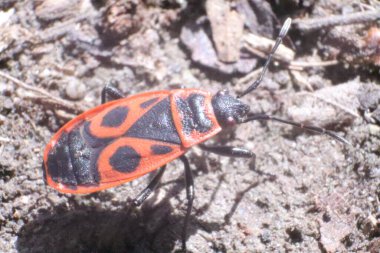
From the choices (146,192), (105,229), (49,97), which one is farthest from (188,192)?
(49,97)

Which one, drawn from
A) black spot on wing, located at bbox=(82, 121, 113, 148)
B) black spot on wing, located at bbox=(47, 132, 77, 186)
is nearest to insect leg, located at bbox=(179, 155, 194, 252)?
black spot on wing, located at bbox=(82, 121, 113, 148)

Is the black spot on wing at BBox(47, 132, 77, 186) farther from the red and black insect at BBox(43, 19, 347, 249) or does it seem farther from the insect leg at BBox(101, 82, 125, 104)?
the insect leg at BBox(101, 82, 125, 104)

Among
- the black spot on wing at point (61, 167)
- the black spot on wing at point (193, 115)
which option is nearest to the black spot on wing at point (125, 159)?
the black spot on wing at point (61, 167)

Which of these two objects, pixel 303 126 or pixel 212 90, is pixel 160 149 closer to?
pixel 212 90

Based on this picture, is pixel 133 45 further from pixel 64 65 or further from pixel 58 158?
pixel 58 158

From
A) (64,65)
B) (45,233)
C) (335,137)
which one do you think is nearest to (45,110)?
(64,65)
